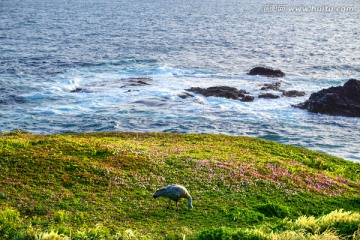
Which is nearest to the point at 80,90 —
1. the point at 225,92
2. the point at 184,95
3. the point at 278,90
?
the point at 184,95

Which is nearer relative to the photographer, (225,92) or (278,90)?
(225,92)

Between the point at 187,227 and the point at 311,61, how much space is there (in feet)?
228

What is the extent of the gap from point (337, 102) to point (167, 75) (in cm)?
2576

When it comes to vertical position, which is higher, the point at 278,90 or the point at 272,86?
the point at 272,86

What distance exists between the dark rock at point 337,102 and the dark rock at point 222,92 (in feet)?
25.5

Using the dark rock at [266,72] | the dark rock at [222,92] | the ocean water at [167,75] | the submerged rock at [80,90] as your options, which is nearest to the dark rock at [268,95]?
the ocean water at [167,75]

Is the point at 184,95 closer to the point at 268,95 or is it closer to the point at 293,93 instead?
the point at 268,95

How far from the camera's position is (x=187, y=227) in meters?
17.8

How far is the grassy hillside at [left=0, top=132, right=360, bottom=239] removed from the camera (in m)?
16.7

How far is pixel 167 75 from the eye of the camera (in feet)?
222

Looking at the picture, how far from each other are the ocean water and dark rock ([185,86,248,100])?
1.41 m

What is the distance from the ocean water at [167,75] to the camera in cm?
4547

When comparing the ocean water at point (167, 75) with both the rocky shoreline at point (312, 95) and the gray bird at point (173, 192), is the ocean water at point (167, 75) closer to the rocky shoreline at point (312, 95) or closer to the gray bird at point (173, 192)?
the rocky shoreline at point (312, 95)

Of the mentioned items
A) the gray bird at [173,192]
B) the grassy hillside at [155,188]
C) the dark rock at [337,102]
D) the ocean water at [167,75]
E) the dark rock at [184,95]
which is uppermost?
the gray bird at [173,192]
